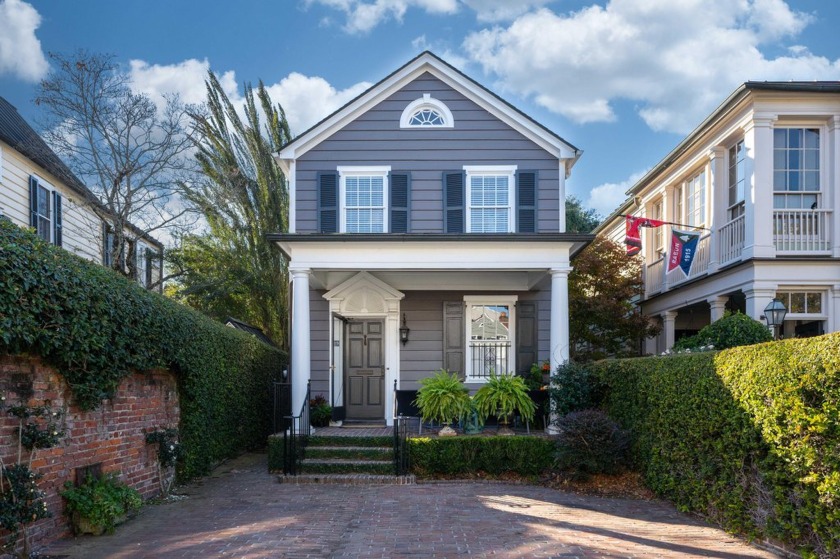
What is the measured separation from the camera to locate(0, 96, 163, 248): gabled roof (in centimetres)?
1373

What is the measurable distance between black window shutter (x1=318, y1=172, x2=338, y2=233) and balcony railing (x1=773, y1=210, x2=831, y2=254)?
815cm

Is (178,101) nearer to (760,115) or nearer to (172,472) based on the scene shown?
(172,472)

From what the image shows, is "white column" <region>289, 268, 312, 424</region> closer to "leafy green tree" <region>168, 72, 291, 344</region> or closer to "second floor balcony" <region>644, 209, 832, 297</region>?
"second floor balcony" <region>644, 209, 832, 297</region>

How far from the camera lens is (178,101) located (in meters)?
15.2

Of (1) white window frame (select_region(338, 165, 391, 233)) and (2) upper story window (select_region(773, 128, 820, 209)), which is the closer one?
(2) upper story window (select_region(773, 128, 820, 209))

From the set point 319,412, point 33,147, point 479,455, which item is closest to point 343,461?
point 319,412

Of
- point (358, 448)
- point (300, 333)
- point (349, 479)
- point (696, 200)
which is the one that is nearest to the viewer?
point (349, 479)

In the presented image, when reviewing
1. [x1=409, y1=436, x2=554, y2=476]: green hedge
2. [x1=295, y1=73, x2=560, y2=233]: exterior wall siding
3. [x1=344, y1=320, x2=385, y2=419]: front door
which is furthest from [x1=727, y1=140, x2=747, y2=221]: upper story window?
[x1=344, y1=320, x2=385, y2=419]: front door

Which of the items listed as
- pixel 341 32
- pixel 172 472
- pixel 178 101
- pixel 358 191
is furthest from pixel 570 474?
pixel 178 101

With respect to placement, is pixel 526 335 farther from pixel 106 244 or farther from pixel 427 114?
pixel 106 244

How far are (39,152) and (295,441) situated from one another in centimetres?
906

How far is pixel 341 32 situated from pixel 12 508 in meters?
11.5

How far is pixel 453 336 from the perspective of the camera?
44.6 feet

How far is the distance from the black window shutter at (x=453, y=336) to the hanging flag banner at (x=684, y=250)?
4450 mm
